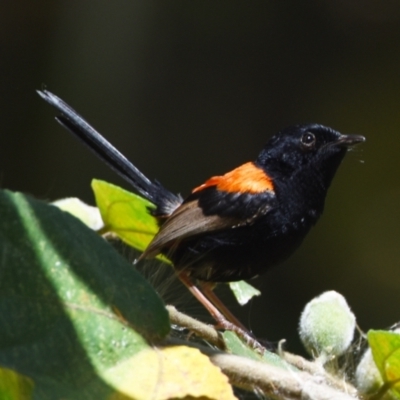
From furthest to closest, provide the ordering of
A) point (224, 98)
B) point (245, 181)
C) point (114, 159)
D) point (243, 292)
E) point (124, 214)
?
point (224, 98), point (114, 159), point (245, 181), point (243, 292), point (124, 214)

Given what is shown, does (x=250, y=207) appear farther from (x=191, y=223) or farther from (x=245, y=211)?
(x=191, y=223)

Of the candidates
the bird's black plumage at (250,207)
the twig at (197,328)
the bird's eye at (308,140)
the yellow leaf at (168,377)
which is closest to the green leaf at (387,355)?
the twig at (197,328)

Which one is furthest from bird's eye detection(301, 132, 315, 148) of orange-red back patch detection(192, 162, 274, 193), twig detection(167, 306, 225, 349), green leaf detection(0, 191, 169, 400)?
Result: green leaf detection(0, 191, 169, 400)

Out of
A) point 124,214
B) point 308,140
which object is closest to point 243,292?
point 124,214

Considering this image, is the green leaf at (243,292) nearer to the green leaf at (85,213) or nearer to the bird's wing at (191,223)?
the bird's wing at (191,223)

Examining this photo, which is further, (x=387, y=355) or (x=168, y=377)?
(x=387, y=355)

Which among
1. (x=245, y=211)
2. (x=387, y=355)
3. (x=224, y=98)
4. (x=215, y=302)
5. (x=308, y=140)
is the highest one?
(x=308, y=140)
